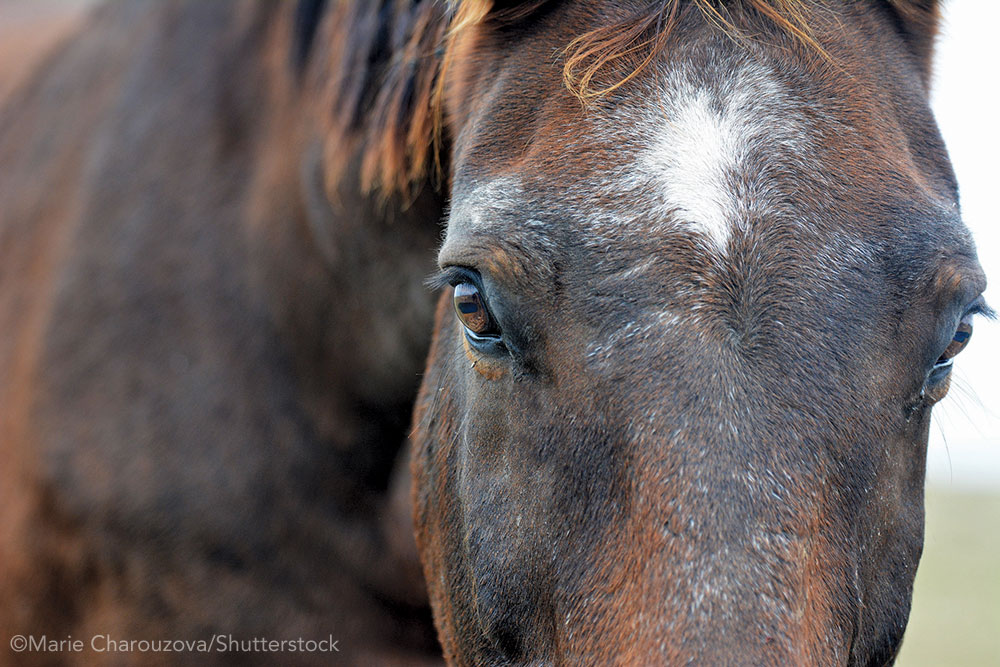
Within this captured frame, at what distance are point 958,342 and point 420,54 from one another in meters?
1.38

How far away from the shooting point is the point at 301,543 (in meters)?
2.67

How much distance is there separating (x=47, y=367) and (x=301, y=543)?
0.86 meters

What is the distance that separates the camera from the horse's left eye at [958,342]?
64.0 inches

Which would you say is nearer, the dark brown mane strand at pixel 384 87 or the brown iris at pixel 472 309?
the brown iris at pixel 472 309

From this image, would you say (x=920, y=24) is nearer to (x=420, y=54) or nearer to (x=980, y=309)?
(x=980, y=309)

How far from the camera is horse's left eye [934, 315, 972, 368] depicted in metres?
1.63

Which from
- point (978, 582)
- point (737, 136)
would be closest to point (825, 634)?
point (737, 136)

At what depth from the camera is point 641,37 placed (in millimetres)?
→ 1678

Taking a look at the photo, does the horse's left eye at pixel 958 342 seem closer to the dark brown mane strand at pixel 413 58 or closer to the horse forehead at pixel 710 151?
the horse forehead at pixel 710 151

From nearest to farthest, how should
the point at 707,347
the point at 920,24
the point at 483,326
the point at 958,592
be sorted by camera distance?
the point at 707,347 → the point at 483,326 → the point at 920,24 → the point at 958,592

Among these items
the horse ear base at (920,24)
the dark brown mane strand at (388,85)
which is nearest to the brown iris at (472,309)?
the dark brown mane strand at (388,85)

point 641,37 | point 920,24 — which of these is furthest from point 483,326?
point 920,24

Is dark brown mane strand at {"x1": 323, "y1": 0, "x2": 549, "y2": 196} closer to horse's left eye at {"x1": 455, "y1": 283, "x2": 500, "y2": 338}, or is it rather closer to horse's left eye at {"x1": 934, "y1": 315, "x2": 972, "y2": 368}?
horse's left eye at {"x1": 455, "y1": 283, "x2": 500, "y2": 338}

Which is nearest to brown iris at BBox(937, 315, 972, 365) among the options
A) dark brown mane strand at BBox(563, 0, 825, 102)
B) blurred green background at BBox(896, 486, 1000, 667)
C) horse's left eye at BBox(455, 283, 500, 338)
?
dark brown mane strand at BBox(563, 0, 825, 102)
